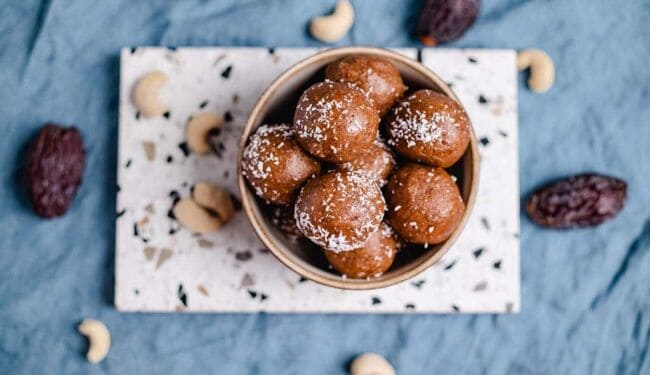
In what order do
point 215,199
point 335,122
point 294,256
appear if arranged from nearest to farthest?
point 335,122
point 294,256
point 215,199

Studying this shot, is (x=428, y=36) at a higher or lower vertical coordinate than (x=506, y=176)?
higher

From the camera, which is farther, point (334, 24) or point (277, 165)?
point (334, 24)

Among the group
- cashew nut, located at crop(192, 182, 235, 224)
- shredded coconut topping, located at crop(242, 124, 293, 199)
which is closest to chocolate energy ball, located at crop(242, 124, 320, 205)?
shredded coconut topping, located at crop(242, 124, 293, 199)

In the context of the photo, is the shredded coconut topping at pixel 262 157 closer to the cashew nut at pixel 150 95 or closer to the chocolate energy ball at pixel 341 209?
the chocolate energy ball at pixel 341 209

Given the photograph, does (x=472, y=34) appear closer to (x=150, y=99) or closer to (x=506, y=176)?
(x=506, y=176)

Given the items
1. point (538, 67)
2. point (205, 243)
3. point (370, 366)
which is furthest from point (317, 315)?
point (538, 67)

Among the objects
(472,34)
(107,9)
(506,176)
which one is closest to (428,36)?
(472,34)

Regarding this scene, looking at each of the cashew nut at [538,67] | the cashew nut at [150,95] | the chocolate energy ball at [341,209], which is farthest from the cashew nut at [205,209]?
the cashew nut at [538,67]

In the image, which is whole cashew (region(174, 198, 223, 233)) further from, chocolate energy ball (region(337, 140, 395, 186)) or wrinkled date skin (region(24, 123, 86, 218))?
chocolate energy ball (region(337, 140, 395, 186))

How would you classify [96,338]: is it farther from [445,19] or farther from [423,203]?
[445,19]
